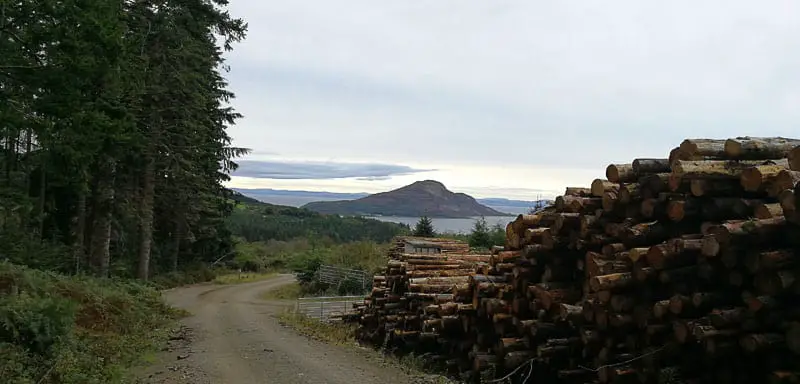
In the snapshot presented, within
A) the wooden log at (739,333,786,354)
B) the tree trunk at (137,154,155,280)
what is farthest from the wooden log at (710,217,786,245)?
the tree trunk at (137,154,155,280)

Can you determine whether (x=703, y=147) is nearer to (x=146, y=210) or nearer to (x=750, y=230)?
(x=750, y=230)

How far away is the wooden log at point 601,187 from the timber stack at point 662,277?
2 centimetres

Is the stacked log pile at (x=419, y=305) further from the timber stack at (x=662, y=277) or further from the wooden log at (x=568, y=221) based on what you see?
the wooden log at (x=568, y=221)

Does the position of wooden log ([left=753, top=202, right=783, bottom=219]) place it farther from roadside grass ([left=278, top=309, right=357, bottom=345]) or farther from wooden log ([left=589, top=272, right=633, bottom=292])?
roadside grass ([left=278, top=309, right=357, bottom=345])

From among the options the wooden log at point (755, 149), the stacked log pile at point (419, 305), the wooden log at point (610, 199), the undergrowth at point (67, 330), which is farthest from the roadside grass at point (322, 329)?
the wooden log at point (755, 149)

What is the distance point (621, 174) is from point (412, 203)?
268ft

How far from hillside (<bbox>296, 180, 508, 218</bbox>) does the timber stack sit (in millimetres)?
60832

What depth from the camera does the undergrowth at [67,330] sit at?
31.3 feet

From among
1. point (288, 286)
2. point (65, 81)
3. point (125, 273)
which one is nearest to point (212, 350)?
point (65, 81)

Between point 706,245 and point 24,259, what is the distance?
1750 centimetres

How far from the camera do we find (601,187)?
8133 millimetres

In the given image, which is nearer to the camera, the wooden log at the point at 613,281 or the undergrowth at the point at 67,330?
the wooden log at the point at 613,281

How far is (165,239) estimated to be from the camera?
37688mm

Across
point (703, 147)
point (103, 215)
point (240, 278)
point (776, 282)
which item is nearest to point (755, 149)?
point (703, 147)
